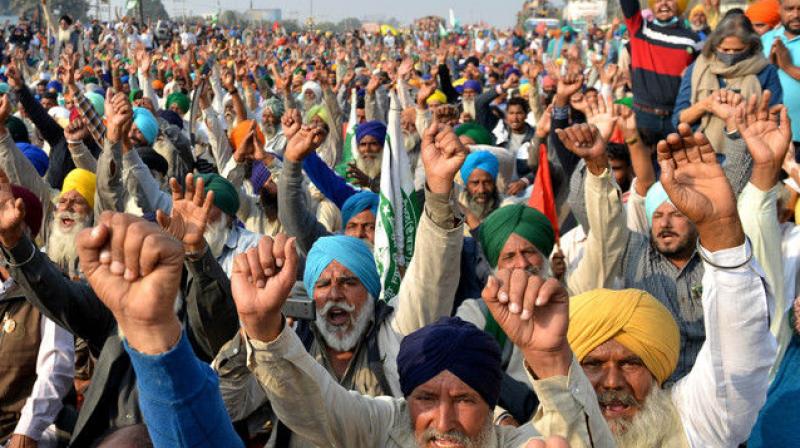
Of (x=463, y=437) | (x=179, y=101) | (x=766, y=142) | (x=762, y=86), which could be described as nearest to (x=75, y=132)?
(x=762, y=86)

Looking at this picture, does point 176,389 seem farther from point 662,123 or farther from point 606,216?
point 662,123

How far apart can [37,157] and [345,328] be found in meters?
4.60

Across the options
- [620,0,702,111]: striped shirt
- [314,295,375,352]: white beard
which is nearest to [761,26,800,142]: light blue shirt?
[620,0,702,111]: striped shirt

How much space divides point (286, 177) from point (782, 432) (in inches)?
91.4

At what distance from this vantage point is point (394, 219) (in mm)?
4273

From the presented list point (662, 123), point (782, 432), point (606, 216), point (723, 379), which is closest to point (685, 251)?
point (606, 216)

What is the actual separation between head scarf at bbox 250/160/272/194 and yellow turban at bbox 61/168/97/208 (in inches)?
36.6

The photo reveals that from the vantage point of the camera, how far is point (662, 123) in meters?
6.66

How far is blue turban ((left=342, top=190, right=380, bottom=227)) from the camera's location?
4824 millimetres

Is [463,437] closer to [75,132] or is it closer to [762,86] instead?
[762,86]

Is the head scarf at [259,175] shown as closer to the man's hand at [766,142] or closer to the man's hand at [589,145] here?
the man's hand at [589,145]

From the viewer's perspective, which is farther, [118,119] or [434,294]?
[118,119]

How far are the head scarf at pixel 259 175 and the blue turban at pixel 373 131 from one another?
127cm

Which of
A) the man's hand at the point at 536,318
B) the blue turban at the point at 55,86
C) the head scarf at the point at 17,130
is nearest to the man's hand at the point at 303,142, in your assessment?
the man's hand at the point at 536,318
